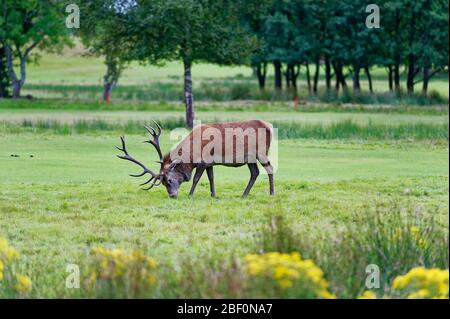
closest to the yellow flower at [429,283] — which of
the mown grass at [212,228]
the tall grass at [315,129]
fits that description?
the mown grass at [212,228]

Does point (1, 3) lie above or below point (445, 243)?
above

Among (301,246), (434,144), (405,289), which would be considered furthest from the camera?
(434,144)

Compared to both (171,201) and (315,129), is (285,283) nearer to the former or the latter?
(171,201)

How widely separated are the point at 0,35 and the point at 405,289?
1844 inches

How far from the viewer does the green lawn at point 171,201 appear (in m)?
12.8

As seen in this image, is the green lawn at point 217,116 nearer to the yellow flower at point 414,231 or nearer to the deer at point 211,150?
the deer at point 211,150

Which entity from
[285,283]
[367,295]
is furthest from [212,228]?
[285,283]

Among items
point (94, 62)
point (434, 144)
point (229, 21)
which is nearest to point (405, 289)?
point (434, 144)

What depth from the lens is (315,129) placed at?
31312 mm

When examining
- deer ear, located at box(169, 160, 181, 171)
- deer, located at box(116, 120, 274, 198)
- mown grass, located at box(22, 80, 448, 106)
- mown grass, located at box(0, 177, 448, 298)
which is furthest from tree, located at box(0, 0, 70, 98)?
deer ear, located at box(169, 160, 181, 171)

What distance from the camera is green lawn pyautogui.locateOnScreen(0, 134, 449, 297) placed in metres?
12.8

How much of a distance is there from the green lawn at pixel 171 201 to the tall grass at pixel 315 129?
4104 mm

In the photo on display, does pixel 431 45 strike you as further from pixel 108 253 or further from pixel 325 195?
pixel 108 253

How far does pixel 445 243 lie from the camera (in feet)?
32.9
